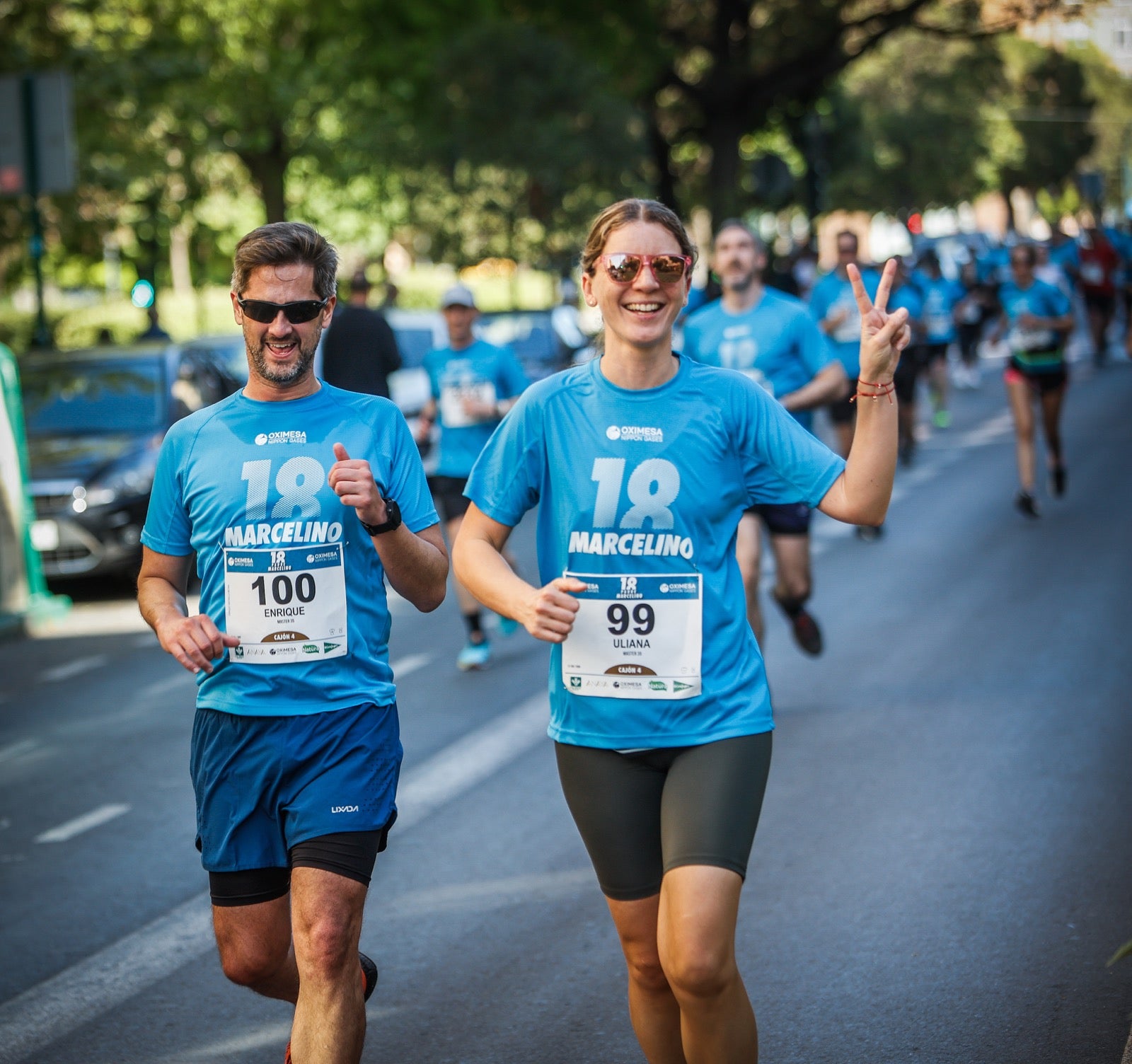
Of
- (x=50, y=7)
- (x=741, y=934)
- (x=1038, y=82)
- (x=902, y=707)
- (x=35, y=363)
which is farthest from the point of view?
(x=1038, y=82)

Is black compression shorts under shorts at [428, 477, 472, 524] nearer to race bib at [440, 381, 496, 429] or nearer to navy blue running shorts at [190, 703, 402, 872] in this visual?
race bib at [440, 381, 496, 429]

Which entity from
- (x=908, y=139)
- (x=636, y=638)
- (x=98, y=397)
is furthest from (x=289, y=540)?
(x=908, y=139)

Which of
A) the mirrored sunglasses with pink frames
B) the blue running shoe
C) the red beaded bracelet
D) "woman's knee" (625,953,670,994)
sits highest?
the mirrored sunglasses with pink frames

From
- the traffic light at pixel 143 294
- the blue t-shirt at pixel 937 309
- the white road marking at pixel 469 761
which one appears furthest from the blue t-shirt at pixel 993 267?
the white road marking at pixel 469 761

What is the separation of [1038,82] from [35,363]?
8309 centimetres

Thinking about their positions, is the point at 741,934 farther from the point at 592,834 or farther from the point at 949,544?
the point at 949,544

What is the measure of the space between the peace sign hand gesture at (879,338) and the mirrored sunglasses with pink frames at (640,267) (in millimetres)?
370

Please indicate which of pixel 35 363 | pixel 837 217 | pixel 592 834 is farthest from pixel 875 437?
pixel 837 217

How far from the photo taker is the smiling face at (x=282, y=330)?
3.67 meters

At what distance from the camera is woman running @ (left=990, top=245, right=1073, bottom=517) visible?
13047 mm

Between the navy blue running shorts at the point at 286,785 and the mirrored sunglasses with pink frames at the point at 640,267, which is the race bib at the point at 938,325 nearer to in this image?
the mirrored sunglasses with pink frames at the point at 640,267

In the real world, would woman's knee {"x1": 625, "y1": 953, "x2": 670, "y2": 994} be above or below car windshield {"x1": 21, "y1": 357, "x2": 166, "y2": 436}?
below

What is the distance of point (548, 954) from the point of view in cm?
490

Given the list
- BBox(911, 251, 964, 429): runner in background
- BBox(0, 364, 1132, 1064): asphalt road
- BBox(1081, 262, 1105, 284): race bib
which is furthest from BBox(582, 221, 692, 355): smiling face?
BBox(1081, 262, 1105, 284): race bib
